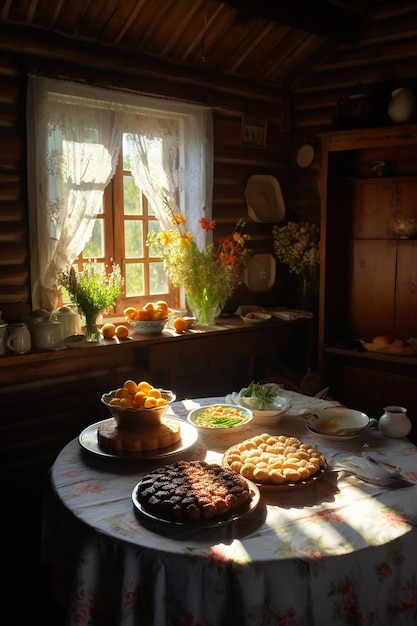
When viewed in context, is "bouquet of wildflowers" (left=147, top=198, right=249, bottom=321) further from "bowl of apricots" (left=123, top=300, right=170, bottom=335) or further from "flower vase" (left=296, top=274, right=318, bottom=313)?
"flower vase" (left=296, top=274, right=318, bottom=313)

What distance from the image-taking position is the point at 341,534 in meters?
1.81

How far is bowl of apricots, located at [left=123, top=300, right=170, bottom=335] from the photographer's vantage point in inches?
164

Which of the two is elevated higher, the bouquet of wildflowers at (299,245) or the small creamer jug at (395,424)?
the bouquet of wildflowers at (299,245)

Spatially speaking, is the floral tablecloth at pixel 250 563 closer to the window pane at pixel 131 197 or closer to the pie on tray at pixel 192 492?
the pie on tray at pixel 192 492

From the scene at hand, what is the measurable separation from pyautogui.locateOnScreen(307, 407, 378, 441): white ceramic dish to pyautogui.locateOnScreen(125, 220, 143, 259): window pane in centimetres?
228

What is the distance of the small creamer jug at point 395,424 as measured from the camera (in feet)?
8.47

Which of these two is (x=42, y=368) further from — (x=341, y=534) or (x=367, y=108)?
(x=367, y=108)

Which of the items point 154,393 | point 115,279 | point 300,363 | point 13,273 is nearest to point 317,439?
point 154,393

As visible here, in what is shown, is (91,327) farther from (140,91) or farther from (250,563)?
(250,563)

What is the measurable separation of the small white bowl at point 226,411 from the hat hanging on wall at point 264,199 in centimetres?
255

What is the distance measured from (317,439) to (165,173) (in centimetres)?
262

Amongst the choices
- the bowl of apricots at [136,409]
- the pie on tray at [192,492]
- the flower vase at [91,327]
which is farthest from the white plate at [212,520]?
the flower vase at [91,327]

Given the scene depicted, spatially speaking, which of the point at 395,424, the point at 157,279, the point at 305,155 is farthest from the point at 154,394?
the point at 305,155

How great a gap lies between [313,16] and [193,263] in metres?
1.90
